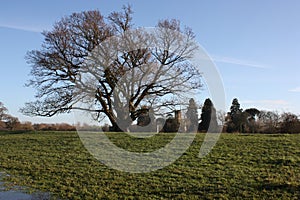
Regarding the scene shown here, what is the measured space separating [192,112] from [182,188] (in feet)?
53.7

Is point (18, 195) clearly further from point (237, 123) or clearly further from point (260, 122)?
point (260, 122)

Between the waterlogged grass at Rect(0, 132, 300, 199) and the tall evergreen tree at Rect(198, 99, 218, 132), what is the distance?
8.78 meters

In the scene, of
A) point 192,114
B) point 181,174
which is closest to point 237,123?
point 192,114

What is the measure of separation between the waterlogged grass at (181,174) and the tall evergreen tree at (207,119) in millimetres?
8783

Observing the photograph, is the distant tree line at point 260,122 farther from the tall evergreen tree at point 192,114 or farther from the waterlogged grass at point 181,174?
the waterlogged grass at point 181,174

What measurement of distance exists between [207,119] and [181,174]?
17240 mm

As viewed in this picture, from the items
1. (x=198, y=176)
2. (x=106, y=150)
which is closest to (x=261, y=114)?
(x=106, y=150)

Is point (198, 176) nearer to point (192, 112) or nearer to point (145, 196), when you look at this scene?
point (145, 196)

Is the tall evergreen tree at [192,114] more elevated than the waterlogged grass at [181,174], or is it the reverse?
the tall evergreen tree at [192,114]

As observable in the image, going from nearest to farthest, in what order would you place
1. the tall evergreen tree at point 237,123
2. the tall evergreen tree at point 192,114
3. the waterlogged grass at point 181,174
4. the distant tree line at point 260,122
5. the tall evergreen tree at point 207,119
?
1. the waterlogged grass at point 181,174
2. the tall evergreen tree at point 207,119
3. the tall evergreen tree at point 192,114
4. the distant tree line at point 260,122
5. the tall evergreen tree at point 237,123

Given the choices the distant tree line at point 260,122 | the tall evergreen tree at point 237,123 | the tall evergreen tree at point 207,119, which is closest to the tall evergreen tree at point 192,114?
the tall evergreen tree at point 207,119

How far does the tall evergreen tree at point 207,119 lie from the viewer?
→ 904 inches

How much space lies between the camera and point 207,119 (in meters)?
25.8

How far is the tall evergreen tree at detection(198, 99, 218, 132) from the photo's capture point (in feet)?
75.4
